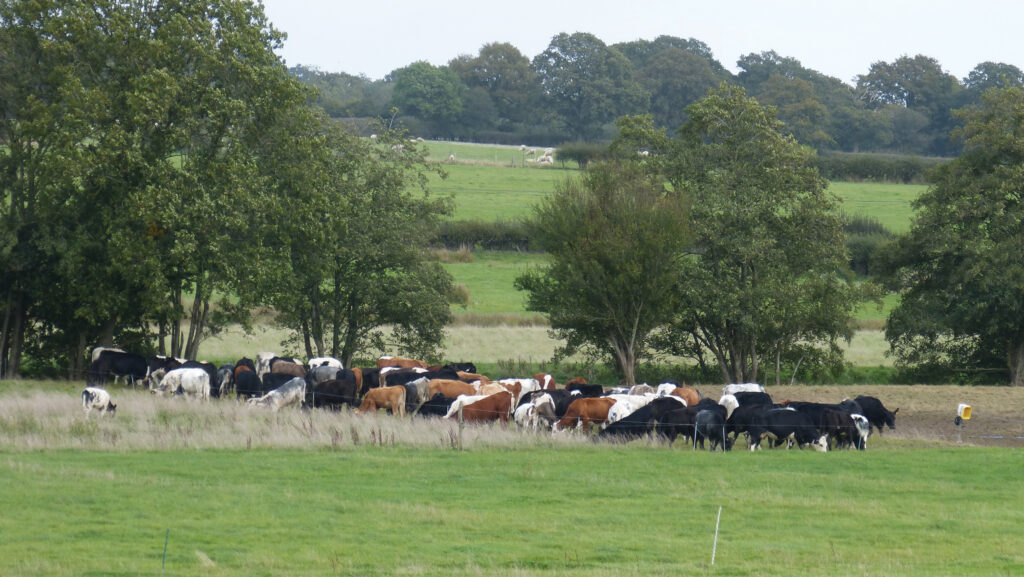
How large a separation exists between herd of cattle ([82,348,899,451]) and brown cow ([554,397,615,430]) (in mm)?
23

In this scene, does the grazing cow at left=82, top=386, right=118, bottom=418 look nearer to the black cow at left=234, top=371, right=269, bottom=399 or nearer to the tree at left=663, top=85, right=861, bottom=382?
the black cow at left=234, top=371, right=269, bottom=399

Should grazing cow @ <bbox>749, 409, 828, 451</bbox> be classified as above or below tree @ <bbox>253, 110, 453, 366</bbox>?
below

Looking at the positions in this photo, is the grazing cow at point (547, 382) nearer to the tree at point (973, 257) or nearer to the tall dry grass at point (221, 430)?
the tall dry grass at point (221, 430)

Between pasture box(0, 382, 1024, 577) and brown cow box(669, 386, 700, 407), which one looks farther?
brown cow box(669, 386, 700, 407)

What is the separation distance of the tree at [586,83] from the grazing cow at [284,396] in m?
86.7

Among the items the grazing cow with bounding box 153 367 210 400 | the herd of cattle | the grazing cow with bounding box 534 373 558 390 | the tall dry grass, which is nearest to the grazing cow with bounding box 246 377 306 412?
the herd of cattle

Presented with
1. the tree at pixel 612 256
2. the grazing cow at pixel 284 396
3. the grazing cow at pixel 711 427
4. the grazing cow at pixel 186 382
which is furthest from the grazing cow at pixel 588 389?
the grazing cow at pixel 186 382

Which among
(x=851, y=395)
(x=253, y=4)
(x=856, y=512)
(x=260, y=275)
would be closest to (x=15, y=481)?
(x=856, y=512)

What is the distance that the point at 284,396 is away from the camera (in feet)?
88.4

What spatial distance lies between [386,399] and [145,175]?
10037mm

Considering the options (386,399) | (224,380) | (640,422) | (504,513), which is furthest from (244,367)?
(504,513)

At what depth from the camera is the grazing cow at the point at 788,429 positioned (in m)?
22.7

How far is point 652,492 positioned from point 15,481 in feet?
31.6

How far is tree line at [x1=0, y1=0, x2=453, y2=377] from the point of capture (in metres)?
30.3
